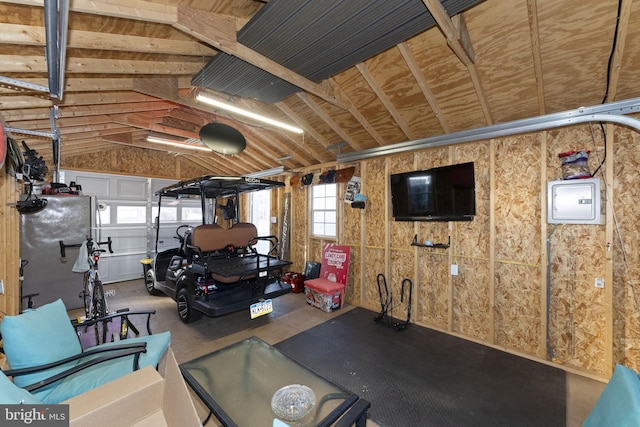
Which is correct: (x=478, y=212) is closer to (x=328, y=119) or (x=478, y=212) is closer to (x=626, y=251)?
(x=626, y=251)

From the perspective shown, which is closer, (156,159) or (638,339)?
(638,339)

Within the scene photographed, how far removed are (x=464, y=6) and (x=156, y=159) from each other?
901 centimetres

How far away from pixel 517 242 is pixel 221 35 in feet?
15.1

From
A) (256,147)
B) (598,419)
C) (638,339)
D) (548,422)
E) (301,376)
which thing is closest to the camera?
(598,419)

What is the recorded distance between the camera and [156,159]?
829 centimetres

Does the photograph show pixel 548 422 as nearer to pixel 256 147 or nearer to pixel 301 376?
pixel 301 376

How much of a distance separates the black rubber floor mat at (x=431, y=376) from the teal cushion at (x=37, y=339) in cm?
241

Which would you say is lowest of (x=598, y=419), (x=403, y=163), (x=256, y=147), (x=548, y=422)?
(x=548, y=422)

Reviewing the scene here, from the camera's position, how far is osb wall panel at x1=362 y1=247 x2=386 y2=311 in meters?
5.12

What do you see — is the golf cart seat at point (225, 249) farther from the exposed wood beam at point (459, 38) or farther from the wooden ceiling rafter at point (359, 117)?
the exposed wood beam at point (459, 38)

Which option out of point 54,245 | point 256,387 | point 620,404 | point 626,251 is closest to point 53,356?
point 256,387

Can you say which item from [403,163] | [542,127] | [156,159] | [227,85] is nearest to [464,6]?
[542,127]

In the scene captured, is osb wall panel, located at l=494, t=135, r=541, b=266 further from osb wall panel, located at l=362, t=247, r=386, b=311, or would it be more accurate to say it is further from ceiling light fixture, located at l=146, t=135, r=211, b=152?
ceiling light fixture, located at l=146, t=135, r=211, b=152

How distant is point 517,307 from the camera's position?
11.9ft
